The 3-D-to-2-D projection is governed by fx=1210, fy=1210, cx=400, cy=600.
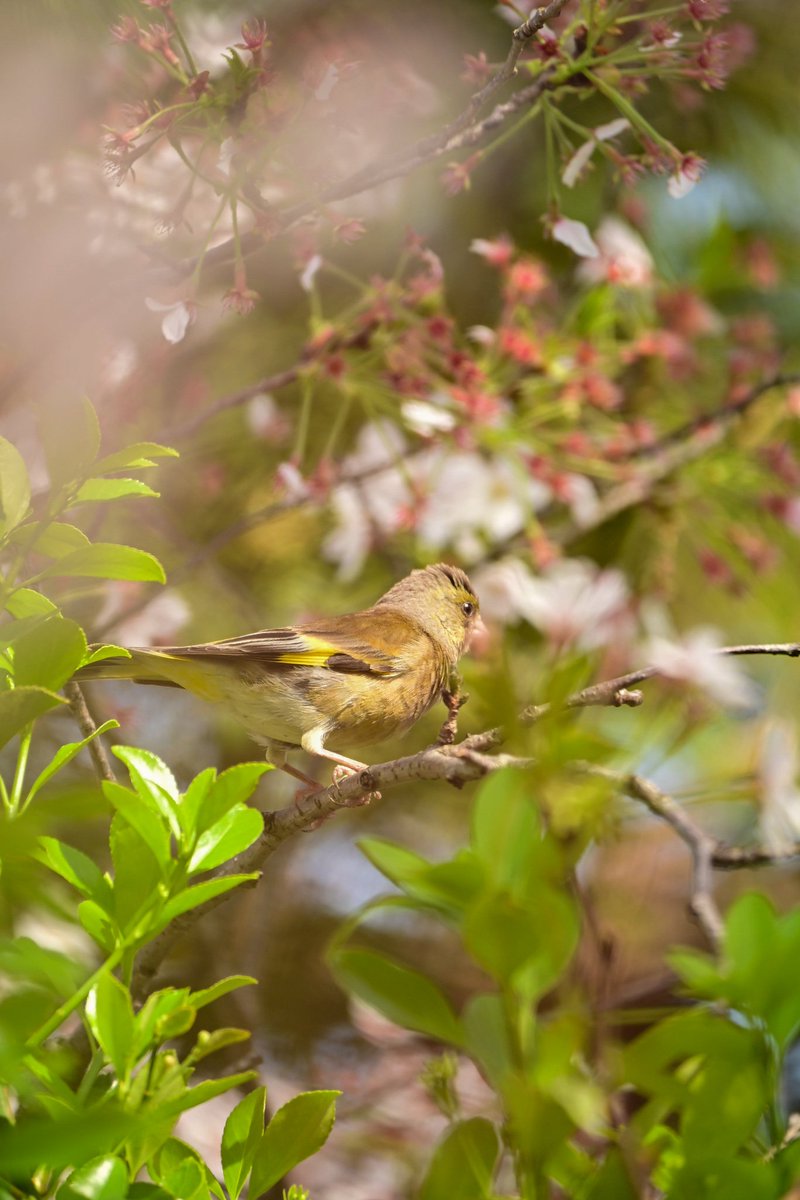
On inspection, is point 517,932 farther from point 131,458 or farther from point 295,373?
point 295,373

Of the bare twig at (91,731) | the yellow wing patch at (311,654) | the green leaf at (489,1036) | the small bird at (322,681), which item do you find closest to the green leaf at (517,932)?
the green leaf at (489,1036)

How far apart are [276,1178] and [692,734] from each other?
0.38 metres

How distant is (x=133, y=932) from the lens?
2.13 feet

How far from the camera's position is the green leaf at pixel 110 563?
0.72 m

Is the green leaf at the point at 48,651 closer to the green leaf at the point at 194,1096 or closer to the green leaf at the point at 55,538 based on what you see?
the green leaf at the point at 55,538

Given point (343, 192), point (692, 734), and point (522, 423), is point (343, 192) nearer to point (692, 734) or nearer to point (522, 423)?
point (692, 734)

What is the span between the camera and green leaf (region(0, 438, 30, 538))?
2.41ft

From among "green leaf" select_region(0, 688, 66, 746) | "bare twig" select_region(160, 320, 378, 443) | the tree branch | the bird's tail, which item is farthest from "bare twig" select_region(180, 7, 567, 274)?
"green leaf" select_region(0, 688, 66, 746)

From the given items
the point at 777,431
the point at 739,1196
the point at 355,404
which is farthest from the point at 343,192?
the point at 777,431

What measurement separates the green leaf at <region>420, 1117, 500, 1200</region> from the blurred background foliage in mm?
887

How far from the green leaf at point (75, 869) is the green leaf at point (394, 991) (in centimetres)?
20

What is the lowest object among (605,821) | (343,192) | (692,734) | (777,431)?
(777,431)

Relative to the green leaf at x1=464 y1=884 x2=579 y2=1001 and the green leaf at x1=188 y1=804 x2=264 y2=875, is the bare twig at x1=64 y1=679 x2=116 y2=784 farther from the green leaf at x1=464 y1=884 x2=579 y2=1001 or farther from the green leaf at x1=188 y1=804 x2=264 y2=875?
the green leaf at x1=464 y1=884 x2=579 y2=1001

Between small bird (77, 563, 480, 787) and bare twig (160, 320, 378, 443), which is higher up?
bare twig (160, 320, 378, 443)
